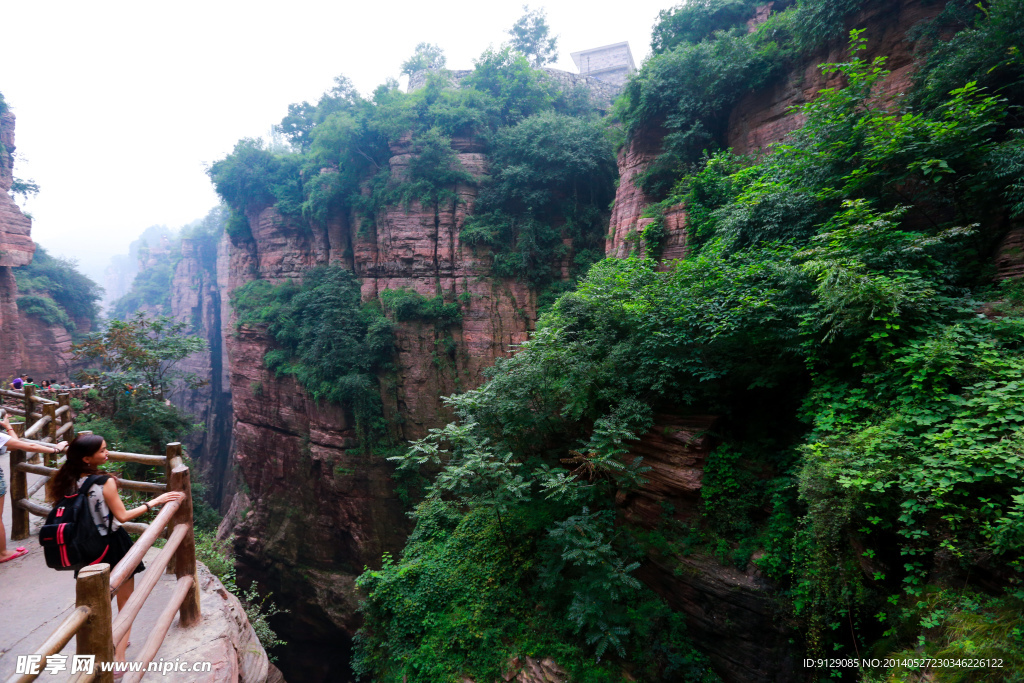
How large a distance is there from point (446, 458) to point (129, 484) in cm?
1018

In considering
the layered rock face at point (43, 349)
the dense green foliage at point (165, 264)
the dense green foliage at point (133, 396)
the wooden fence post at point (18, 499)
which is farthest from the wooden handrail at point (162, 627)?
the dense green foliage at point (165, 264)

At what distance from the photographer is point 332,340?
1464cm

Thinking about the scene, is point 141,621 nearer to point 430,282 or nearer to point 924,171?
point 924,171

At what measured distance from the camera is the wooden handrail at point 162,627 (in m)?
2.22

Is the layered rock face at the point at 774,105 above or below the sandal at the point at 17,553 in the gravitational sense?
above

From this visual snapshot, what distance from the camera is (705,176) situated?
28.4 ft

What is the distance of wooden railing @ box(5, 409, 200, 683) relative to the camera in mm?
1826

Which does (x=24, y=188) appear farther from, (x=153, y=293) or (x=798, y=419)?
(x=798, y=419)

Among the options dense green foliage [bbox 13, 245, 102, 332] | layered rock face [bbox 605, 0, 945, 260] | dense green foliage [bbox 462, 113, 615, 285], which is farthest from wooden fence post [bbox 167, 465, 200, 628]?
dense green foliage [bbox 13, 245, 102, 332]

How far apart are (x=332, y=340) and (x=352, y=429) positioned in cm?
339

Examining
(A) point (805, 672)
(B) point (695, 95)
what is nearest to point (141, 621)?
(A) point (805, 672)

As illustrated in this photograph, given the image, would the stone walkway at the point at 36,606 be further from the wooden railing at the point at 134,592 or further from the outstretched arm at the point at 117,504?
the outstretched arm at the point at 117,504

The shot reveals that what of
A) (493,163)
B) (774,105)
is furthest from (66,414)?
(774,105)

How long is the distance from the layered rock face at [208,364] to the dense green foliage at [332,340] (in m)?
9.32
